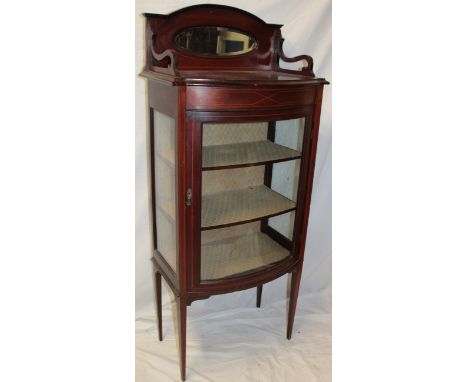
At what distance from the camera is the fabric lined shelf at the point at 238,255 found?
1687 mm

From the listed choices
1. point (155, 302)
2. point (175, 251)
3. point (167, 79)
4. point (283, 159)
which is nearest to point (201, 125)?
point (167, 79)

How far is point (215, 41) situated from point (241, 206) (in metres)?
0.71

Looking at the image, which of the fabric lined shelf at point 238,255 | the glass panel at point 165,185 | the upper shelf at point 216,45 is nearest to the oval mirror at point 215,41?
the upper shelf at point 216,45

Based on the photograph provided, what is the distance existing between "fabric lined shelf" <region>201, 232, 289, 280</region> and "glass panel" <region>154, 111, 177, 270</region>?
0.15 metres

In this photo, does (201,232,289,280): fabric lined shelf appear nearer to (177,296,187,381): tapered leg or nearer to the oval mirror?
(177,296,187,381): tapered leg

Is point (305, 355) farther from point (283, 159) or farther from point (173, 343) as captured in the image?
point (283, 159)

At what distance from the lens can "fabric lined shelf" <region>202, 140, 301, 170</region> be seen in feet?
4.90

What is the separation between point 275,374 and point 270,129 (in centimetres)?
112

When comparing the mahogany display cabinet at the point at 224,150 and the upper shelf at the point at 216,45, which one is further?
the upper shelf at the point at 216,45

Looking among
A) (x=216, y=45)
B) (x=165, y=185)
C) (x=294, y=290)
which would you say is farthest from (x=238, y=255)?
(x=216, y=45)

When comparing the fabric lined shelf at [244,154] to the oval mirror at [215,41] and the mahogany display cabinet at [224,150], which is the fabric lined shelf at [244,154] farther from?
the oval mirror at [215,41]

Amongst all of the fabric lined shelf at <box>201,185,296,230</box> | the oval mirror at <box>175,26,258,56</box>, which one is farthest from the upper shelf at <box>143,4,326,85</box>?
the fabric lined shelf at <box>201,185,296,230</box>

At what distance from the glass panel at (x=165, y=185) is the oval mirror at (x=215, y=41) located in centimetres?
32

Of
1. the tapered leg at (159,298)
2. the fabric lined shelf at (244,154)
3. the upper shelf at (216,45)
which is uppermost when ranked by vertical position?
the upper shelf at (216,45)
